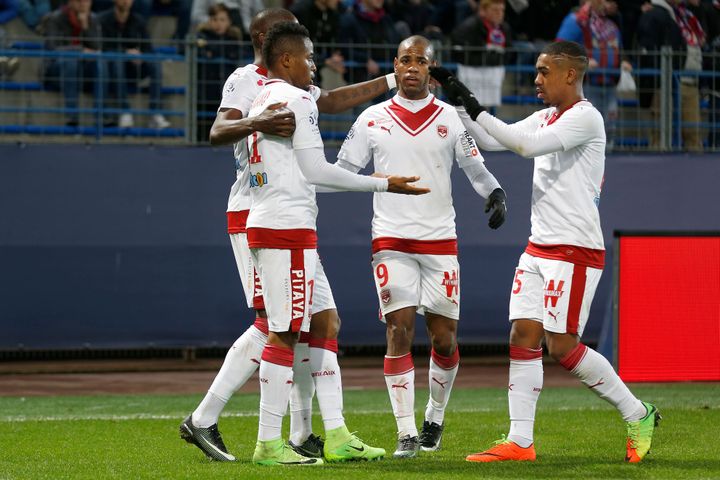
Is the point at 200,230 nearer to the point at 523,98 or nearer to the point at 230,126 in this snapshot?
the point at 523,98

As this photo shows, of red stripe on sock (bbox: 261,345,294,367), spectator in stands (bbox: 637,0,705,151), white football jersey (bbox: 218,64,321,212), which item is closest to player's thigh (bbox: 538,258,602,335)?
red stripe on sock (bbox: 261,345,294,367)

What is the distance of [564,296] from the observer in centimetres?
725

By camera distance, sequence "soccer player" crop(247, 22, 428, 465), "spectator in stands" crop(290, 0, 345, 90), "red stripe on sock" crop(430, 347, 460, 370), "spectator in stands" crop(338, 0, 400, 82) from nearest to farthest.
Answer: "soccer player" crop(247, 22, 428, 465) < "red stripe on sock" crop(430, 347, 460, 370) < "spectator in stands" crop(338, 0, 400, 82) < "spectator in stands" crop(290, 0, 345, 90)

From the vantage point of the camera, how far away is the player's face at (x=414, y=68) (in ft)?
25.3

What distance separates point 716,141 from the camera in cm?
1468

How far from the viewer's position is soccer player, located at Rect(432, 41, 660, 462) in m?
7.25

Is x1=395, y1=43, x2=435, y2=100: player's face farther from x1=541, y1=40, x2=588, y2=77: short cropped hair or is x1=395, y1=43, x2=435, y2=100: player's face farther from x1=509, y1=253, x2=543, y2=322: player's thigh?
x1=509, y1=253, x2=543, y2=322: player's thigh

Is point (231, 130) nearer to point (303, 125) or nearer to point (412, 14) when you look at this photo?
point (303, 125)

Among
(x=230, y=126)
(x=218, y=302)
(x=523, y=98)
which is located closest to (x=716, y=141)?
(x=523, y=98)

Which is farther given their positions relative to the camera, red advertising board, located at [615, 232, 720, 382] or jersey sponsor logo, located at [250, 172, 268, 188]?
red advertising board, located at [615, 232, 720, 382]

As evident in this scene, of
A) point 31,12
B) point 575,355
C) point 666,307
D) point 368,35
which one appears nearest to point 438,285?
point 575,355

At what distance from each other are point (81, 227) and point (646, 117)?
6.46m

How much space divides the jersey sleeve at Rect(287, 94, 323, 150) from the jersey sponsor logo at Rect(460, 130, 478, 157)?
4.24ft

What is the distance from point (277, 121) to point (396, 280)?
142 cm
